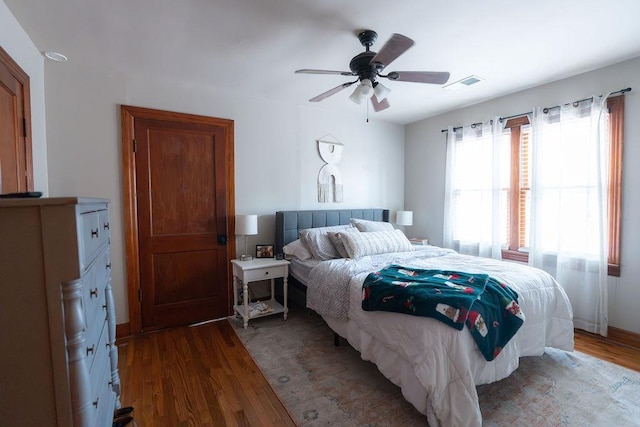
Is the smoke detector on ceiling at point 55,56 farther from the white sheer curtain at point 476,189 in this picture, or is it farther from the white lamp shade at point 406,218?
the white sheer curtain at point 476,189

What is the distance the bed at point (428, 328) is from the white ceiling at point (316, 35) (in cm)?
178

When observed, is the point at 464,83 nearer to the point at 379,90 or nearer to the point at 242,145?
the point at 379,90

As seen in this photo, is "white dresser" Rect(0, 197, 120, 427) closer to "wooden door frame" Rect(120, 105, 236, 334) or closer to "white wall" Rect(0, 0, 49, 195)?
"white wall" Rect(0, 0, 49, 195)

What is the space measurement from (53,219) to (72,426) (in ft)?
2.36

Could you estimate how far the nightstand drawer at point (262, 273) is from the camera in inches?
119

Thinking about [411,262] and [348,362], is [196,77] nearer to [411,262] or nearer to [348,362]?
[411,262]

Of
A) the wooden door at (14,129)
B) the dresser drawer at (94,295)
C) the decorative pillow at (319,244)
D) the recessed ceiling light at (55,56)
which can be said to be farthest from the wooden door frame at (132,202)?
the decorative pillow at (319,244)

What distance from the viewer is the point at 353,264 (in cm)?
277

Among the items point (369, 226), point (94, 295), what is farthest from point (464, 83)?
point (94, 295)

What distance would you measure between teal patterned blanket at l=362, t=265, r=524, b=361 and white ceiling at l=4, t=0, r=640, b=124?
188cm

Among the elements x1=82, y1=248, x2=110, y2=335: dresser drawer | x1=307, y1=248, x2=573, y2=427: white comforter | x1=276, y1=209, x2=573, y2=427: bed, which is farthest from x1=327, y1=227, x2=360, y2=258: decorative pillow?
x1=82, y1=248, x2=110, y2=335: dresser drawer

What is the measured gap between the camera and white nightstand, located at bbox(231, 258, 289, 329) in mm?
3045

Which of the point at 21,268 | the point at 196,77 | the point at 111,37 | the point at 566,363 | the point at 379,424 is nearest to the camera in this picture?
the point at 21,268

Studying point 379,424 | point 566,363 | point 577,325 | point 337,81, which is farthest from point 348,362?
point 337,81
